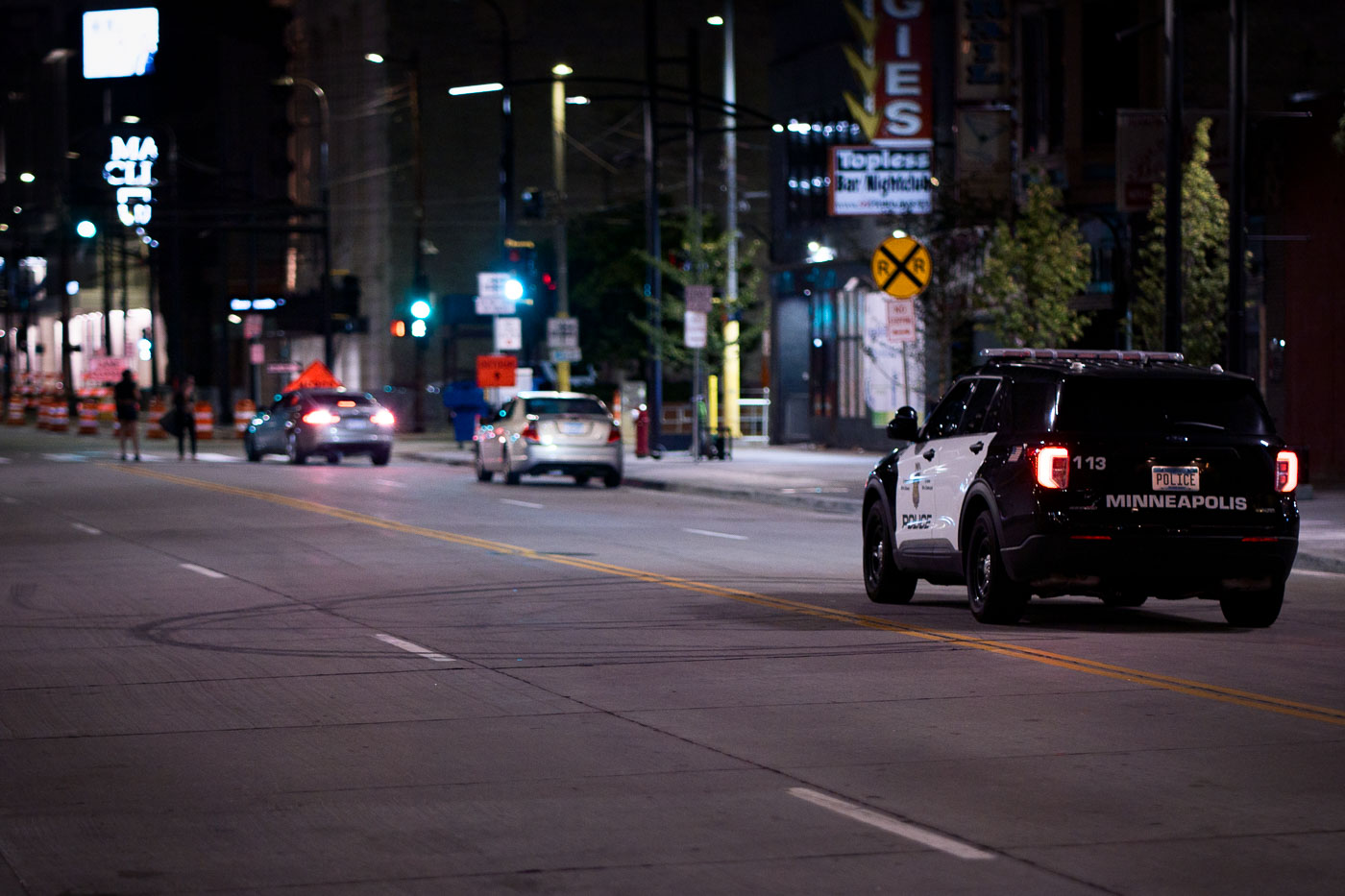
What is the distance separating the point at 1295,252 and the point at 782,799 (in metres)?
25.7

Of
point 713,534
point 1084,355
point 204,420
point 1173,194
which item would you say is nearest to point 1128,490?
point 1084,355

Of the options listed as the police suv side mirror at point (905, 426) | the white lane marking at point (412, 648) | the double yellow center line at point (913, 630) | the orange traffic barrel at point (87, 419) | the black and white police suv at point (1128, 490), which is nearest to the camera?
the double yellow center line at point (913, 630)

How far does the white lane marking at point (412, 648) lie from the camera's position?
41.9 feet

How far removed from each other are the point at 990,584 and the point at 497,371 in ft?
101

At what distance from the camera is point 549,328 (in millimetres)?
45000

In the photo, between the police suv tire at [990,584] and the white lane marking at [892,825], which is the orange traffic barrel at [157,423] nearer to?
the police suv tire at [990,584]

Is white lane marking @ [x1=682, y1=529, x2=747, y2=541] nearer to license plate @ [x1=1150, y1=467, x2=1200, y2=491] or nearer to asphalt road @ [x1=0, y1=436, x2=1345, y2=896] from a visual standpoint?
asphalt road @ [x1=0, y1=436, x2=1345, y2=896]

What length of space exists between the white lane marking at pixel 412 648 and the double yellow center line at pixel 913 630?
10.2 ft

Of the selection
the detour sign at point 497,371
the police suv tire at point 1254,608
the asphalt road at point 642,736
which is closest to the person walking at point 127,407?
the detour sign at point 497,371

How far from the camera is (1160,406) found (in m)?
14.1

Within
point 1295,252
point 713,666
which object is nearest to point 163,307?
point 1295,252

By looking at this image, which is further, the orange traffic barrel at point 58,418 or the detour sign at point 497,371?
the orange traffic barrel at point 58,418

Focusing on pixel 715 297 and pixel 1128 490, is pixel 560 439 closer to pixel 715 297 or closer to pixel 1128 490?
pixel 715 297

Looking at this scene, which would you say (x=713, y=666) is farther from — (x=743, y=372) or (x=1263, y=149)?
(x=743, y=372)
